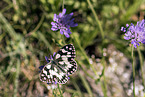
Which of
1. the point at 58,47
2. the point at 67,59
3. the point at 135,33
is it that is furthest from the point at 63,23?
the point at 58,47

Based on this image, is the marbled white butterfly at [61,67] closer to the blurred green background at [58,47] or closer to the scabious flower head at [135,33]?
the scabious flower head at [135,33]

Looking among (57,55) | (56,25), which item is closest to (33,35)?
(56,25)

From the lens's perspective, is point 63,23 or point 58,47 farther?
point 58,47

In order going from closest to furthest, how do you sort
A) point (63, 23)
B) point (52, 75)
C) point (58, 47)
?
point (52, 75) → point (63, 23) → point (58, 47)

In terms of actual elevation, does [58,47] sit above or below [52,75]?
above

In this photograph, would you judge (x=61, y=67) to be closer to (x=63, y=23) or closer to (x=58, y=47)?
(x=63, y=23)

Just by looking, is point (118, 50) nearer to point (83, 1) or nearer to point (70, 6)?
point (83, 1)
